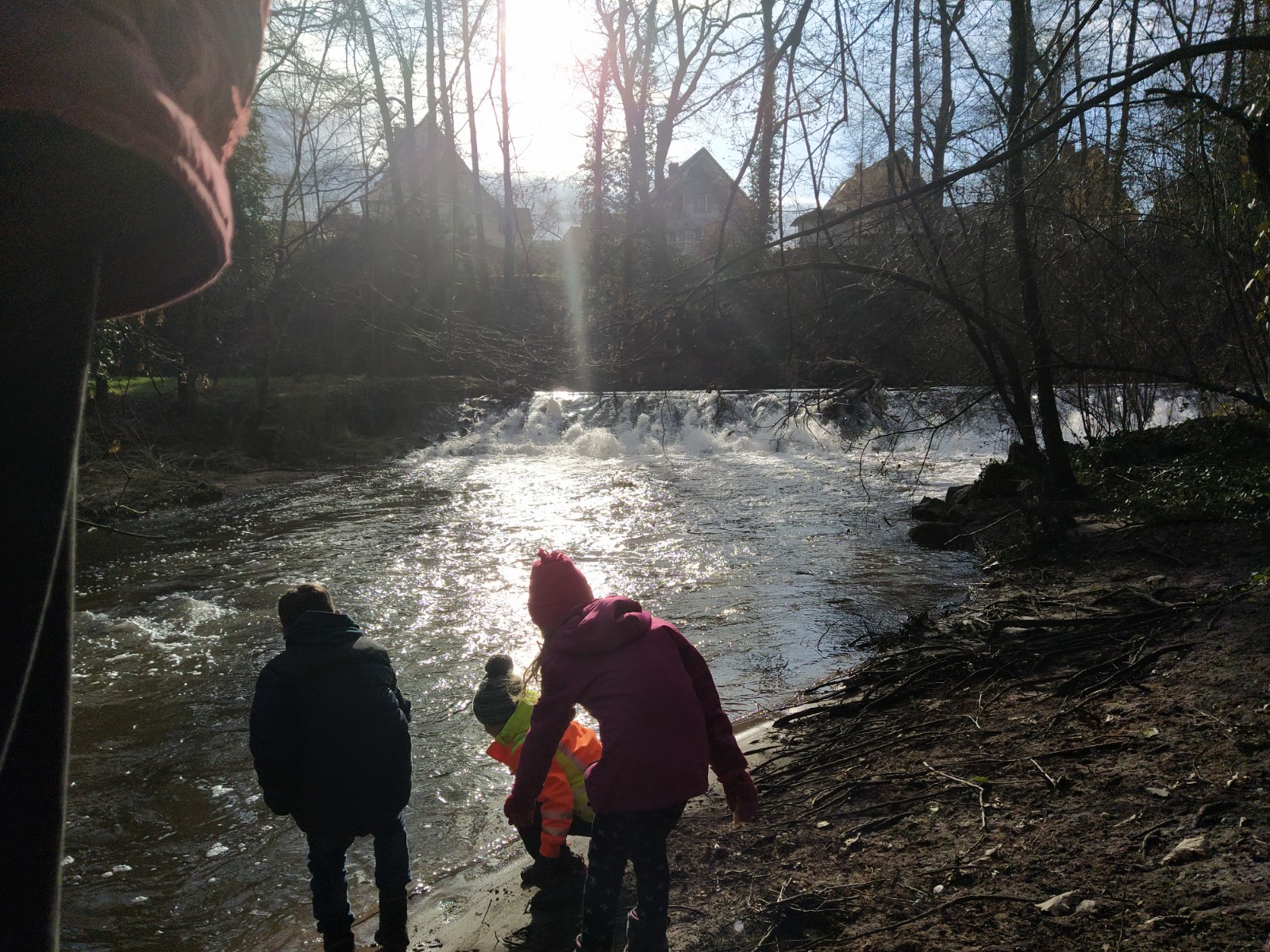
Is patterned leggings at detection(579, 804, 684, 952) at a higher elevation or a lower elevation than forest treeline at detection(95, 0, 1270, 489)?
lower

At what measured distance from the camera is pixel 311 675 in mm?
3541

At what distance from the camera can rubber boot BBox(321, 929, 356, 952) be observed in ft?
11.9

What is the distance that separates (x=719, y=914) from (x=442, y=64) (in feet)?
91.1

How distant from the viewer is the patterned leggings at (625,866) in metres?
2.98

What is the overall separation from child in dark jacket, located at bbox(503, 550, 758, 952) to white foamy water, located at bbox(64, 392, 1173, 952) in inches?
61.4

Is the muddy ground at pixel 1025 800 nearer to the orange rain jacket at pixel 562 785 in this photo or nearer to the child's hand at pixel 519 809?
the orange rain jacket at pixel 562 785

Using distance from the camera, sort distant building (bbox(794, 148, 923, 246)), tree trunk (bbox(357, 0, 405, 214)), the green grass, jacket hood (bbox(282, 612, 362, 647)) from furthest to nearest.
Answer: tree trunk (bbox(357, 0, 405, 214)) < the green grass < distant building (bbox(794, 148, 923, 246)) < jacket hood (bbox(282, 612, 362, 647))

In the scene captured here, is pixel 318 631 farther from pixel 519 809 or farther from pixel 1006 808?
pixel 1006 808

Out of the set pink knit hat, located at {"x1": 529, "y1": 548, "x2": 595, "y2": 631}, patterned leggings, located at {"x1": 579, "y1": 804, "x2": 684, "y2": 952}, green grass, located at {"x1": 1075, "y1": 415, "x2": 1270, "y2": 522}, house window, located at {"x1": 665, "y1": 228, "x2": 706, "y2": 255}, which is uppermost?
house window, located at {"x1": 665, "y1": 228, "x2": 706, "y2": 255}

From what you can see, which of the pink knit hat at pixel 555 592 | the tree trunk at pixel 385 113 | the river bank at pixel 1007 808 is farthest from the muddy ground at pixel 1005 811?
the tree trunk at pixel 385 113

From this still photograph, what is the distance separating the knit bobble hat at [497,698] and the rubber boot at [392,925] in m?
0.77

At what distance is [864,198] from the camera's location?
19.2ft

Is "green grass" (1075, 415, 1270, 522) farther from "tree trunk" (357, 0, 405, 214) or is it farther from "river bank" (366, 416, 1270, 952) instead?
"tree trunk" (357, 0, 405, 214)

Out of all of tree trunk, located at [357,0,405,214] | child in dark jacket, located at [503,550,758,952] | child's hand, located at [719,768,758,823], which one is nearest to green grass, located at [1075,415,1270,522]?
child's hand, located at [719,768,758,823]
